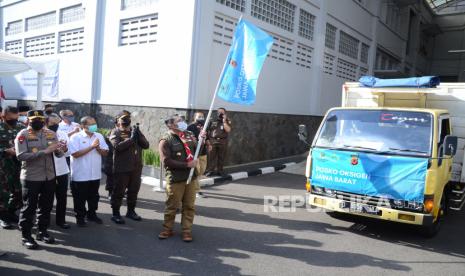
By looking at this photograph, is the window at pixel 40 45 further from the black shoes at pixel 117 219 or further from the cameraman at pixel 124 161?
the black shoes at pixel 117 219

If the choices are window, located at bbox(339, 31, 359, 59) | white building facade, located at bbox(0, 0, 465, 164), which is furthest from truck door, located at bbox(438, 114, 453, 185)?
window, located at bbox(339, 31, 359, 59)

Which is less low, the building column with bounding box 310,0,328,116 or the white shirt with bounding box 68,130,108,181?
the building column with bounding box 310,0,328,116

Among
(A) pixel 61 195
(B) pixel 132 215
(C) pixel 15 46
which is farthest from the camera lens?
(C) pixel 15 46

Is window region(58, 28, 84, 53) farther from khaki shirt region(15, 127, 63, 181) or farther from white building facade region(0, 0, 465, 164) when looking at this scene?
khaki shirt region(15, 127, 63, 181)

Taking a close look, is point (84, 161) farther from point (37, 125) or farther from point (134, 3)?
point (134, 3)

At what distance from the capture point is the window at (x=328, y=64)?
16.4 metres

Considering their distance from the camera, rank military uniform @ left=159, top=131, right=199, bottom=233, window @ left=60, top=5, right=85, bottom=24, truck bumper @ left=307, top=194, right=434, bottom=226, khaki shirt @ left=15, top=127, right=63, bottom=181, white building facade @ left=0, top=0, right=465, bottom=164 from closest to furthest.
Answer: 1. khaki shirt @ left=15, top=127, right=63, bottom=181
2. military uniform @ left=159, top=131, right=199, bottom=233
3. truck bumper @ left=307, top=194, right=434, bottom=226
4. white building facade @ left=0, top=0, right=465, bottom=164
5. window @ left=60, top=5, right=85, bottom=24

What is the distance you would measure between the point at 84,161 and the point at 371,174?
4.30 metres

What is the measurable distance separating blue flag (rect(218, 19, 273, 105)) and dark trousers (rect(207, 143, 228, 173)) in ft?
12.7

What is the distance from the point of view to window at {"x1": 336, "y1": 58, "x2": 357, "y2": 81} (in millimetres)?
17705

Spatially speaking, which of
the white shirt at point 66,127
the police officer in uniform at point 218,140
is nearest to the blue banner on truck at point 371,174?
the police officer in uniform at point 218,140

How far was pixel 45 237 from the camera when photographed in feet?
16.5

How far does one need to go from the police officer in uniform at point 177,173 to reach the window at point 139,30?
6.32 metres

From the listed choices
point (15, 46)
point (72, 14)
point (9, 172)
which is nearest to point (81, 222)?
point (9, 172)
